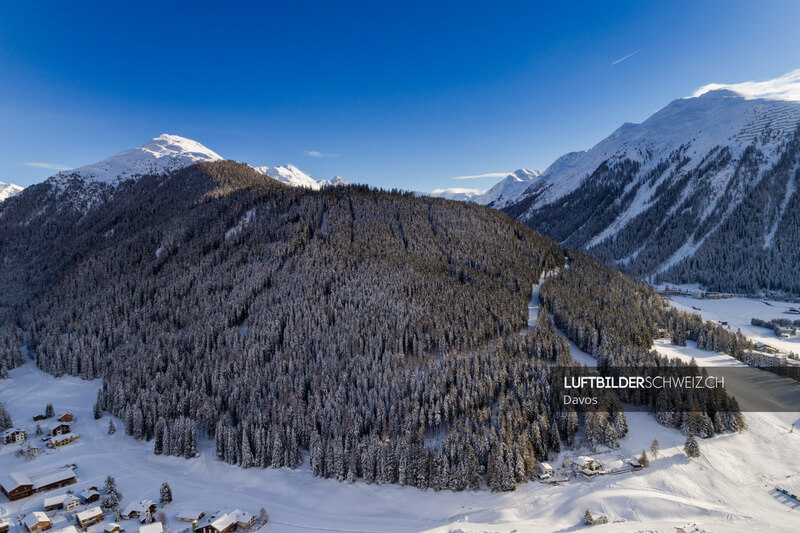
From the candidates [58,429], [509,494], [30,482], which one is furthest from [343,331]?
[30,482]

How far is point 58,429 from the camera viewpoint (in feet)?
268

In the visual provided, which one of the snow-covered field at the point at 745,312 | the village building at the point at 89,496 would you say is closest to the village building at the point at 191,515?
the village building at the point at 89,496

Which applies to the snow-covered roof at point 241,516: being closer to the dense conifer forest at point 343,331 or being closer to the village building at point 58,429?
the dense conifer forest at point 343,331

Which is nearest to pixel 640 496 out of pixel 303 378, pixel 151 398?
pixel 303 378

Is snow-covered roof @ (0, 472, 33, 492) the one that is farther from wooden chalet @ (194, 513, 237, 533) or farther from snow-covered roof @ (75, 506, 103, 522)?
wooden chalet @ (194, 513, 237, 533)

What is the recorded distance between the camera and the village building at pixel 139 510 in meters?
57.5

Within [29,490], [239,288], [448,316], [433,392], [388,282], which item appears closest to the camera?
[29,490]

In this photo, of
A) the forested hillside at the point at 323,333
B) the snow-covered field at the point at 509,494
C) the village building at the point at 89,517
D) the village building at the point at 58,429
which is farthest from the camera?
the village building at the point at 58,429

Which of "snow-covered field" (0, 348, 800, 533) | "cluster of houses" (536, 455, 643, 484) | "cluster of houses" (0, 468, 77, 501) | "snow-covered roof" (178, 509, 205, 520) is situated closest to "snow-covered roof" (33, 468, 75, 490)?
"cluster of houses" (0, 468, 77, 501)

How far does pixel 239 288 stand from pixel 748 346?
142 m

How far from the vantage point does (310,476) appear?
68.9 m

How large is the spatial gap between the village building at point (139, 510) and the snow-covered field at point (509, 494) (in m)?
1.12

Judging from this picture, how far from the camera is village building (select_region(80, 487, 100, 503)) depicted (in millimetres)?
61125

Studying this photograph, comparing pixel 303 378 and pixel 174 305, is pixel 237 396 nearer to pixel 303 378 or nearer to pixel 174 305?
pixel 303 378
